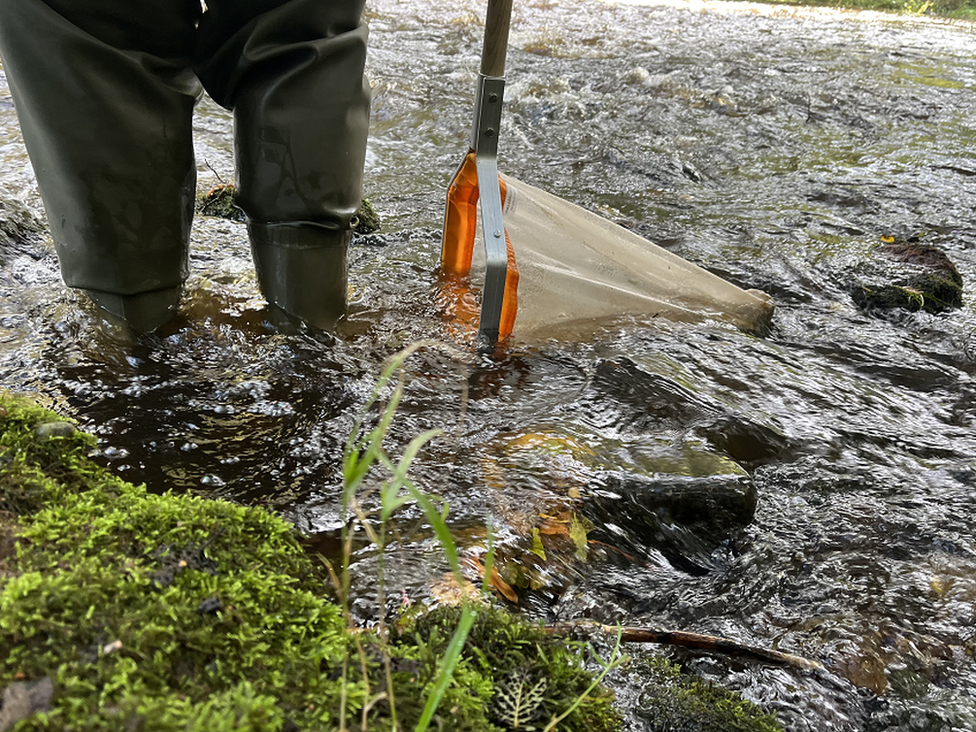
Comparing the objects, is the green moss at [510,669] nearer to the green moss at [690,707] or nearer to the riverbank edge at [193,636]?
the riverbank edge at [193,636]

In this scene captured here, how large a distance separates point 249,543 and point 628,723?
2.06 ft

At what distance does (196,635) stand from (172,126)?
1.54 meters

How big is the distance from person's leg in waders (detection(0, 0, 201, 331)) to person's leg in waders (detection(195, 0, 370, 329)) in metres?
0.13

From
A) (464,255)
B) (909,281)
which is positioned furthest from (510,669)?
(909,281)

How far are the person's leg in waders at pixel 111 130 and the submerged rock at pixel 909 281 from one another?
108 inches

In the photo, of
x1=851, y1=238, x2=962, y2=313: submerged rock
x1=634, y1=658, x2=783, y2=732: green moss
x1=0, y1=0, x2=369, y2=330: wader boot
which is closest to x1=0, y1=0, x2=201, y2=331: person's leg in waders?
x1=0, y1=0, x2=369, y2=330: wader boot

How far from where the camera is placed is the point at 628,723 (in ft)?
3.51

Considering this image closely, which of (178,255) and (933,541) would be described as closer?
(933,541)

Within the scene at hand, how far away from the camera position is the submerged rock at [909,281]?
299cm

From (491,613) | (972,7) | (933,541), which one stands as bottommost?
(933,541)

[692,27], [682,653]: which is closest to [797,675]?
[682,653]

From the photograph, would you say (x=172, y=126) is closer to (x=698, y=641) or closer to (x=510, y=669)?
(x=510, y=669)

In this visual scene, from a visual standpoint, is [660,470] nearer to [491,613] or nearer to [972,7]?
[491,613]

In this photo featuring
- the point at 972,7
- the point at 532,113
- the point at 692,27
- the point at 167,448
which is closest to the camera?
the point at 167,448
